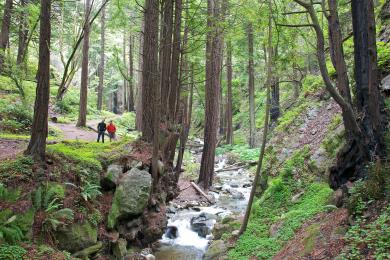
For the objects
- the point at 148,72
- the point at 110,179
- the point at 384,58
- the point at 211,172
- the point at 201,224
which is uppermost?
the point at 384,58

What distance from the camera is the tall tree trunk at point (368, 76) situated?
650 centimetres

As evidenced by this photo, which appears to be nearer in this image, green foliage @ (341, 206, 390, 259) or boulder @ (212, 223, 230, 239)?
green foliage @ (341, 206, 390, 259)

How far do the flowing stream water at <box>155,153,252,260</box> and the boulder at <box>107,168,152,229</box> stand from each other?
1706mm

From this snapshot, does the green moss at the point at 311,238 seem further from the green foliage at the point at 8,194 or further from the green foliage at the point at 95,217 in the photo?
the green foliage at the point at 8,194

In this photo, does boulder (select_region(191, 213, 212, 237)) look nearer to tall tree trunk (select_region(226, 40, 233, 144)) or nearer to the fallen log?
the fallen log

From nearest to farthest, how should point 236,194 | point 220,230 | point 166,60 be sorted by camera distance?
1. point 220,230
2. point 166,60
3. point 236,194

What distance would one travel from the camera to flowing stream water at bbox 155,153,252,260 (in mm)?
9930

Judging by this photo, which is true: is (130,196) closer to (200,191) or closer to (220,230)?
(220,230)

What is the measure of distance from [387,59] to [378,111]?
9.32ft

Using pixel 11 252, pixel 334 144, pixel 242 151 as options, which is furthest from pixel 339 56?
pixel 242 151

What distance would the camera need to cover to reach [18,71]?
14.2m

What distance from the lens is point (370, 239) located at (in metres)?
4.82

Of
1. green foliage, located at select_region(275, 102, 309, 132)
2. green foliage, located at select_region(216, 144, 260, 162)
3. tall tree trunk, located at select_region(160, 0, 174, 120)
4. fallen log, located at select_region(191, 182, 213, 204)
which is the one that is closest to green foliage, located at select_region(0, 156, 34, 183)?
tall tree trunk, located at select_region(160, 0, 174, 120)

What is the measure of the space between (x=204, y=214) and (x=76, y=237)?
243 inches
